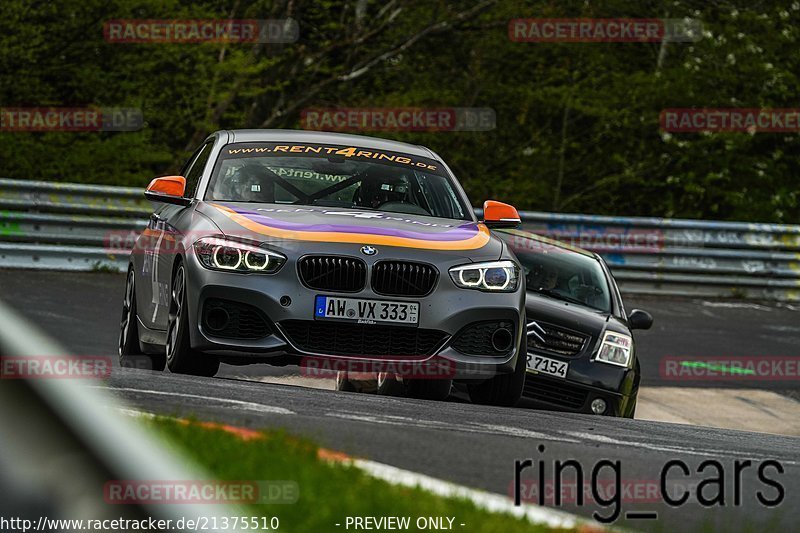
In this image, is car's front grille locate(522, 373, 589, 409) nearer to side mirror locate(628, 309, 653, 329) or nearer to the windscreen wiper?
the windscreen wiper

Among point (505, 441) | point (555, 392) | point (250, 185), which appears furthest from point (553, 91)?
point (505, 441)

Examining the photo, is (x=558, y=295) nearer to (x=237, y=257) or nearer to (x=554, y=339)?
(x=554, y=339)

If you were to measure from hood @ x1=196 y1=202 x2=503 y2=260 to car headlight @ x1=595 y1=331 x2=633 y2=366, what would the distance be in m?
2.39

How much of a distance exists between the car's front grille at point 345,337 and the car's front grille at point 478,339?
0.93ft

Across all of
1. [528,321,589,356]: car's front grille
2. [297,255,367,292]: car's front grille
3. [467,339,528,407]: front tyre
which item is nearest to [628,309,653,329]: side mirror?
[528,321,589,356]: car's front grille

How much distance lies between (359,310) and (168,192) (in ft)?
5.26

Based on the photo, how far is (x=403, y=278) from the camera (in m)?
8.00

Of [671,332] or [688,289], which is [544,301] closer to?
[671,332]

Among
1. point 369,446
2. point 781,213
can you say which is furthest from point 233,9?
point 369,446

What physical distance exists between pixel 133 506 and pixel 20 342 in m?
0.32

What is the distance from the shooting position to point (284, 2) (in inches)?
953

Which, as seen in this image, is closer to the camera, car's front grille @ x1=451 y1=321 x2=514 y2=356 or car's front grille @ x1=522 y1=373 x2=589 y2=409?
car's front grille @ x1=451 y1=321 x2=514 y2=356

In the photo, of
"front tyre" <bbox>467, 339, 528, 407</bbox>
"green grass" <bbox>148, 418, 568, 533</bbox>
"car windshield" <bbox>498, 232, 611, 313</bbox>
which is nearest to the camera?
"green grass" <bbox>148, 418, 568, 533</bbox>

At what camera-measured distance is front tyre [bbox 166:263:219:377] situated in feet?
26.7
